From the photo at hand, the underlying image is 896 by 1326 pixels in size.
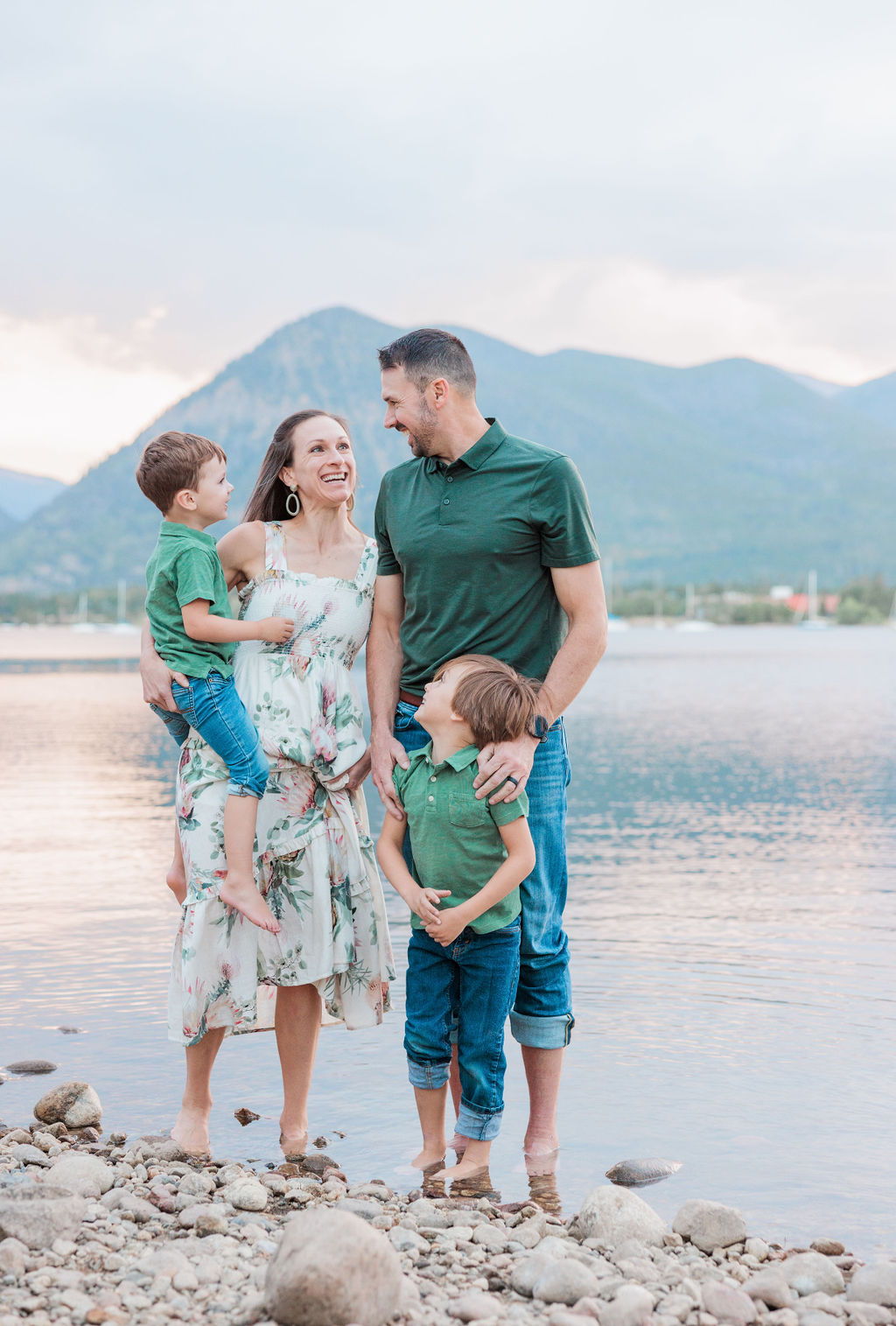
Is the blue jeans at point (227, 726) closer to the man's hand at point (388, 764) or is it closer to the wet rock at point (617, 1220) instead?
the man's hand at point (388, 764)

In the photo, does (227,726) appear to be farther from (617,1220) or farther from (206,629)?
(617,1220)

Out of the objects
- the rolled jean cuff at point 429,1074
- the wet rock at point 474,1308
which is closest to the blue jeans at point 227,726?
the rolled jean cuff at point 429,1074

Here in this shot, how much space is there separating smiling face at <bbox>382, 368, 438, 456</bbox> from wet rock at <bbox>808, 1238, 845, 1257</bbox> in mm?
2204

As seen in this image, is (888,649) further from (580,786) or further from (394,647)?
(394,647)

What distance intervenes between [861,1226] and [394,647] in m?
1.95

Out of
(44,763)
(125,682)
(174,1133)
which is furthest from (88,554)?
(174,1133)

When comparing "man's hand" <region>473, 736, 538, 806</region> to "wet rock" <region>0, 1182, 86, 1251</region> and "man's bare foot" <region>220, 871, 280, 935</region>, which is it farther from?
"wet rock" <region>0, 1182, 86, 1251</region>

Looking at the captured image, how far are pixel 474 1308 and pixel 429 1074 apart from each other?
3.38 ft

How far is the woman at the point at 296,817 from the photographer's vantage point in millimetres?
3975

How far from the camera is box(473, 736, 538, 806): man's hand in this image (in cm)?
362

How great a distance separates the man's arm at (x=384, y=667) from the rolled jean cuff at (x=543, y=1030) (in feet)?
2.34

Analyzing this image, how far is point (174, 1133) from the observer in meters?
4.05

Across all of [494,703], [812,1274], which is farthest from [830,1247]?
[494,703]

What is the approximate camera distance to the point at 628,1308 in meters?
2.82
